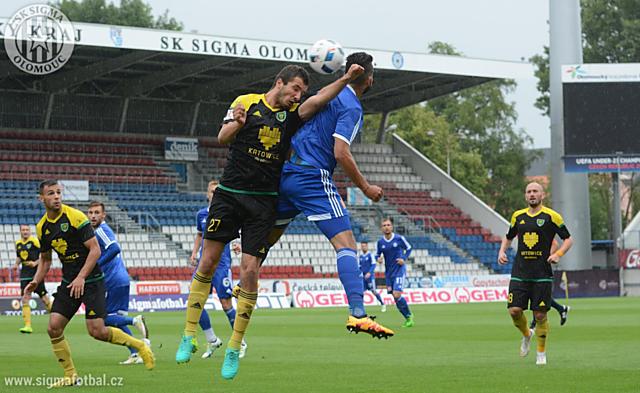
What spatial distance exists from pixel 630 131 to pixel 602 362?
3199 centimetres

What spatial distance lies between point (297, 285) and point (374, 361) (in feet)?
84.7

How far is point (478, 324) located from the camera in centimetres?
2392

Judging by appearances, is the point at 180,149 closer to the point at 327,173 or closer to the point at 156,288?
the point at 156,288

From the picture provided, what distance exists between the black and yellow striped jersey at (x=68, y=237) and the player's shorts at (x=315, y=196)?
283cm

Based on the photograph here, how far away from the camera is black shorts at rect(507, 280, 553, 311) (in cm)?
1443

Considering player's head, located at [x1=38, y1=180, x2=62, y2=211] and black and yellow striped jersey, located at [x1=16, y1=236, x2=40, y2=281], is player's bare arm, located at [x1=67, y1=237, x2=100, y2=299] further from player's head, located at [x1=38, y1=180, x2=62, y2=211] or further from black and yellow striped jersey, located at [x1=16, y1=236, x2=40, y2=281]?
black and yellow striped jersey, located at [x1=16, y1=236, x2=40, y2=281]

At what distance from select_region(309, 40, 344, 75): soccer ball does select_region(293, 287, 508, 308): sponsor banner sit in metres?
27.0

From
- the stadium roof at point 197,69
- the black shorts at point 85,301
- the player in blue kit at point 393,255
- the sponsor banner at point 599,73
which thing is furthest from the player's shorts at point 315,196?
the sponsor banner at point 599,73

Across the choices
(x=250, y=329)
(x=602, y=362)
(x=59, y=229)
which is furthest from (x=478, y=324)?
(x=59, y=229)

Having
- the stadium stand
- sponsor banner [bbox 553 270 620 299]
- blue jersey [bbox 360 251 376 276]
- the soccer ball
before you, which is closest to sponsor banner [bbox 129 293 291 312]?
the stadium stand

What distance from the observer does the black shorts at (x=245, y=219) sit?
32.5 feet

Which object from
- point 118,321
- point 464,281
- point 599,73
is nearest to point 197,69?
point 464,281

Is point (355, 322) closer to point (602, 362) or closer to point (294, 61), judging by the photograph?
point (602, 362)

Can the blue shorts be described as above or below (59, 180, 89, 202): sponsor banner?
below
